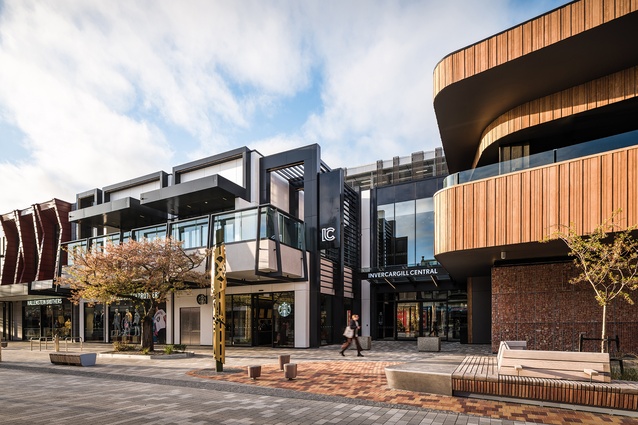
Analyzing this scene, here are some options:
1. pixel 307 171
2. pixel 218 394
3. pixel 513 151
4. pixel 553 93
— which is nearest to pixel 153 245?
pixel 307 171

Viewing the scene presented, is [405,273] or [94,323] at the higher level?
[405,273]

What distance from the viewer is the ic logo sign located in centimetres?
2245

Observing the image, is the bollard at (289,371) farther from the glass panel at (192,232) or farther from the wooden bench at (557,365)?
the glass panel at (192,232)

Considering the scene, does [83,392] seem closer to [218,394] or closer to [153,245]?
[218,394]

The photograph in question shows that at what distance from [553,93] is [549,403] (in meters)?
8.98

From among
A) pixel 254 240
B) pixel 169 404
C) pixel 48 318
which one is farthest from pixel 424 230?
pixel 48 318

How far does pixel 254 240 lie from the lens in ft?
64.8

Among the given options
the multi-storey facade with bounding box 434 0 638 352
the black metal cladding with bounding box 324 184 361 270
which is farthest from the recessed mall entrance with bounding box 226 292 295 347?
the multi-storey facade with bounding box 434 0 638 352

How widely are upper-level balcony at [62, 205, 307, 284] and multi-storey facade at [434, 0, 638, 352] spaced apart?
25.6 feet

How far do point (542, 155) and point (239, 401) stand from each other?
1002cm

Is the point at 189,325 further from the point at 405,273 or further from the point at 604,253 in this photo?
the point at 604,253

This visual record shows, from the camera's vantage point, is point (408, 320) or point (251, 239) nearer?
point (251, 239)

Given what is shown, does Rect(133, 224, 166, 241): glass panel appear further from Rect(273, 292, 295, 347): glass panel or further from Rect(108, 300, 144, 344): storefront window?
Rect(273, 292, 295, 347): glass panel

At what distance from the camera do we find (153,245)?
18.5 metres
